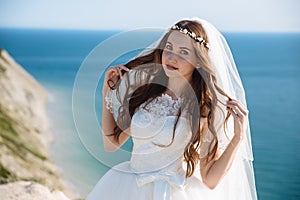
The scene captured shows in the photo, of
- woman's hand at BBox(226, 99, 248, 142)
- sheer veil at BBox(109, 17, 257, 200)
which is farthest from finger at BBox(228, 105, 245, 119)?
sheer veil at BBox(109, 17, 257, 200)

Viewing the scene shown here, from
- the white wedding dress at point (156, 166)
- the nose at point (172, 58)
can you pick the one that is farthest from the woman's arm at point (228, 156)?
the nose at point (172, 58)

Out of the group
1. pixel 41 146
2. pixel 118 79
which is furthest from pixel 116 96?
pixel 41 146

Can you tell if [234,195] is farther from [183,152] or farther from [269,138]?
[269,138]

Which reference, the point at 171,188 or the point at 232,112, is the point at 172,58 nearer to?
the point at 232,112

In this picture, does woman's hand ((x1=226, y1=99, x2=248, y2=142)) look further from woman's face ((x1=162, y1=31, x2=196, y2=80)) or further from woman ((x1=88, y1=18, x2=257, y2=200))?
woman's face ((x1=162, y1=31, x2=196, y2=80))

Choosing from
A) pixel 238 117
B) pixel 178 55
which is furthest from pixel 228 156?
pixel 178 55

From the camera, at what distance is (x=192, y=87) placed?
208 centimetres

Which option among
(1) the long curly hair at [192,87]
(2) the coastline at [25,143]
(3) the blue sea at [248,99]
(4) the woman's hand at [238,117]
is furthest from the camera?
(2) the coastline at [25,143]

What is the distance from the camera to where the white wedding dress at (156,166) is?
2066mm

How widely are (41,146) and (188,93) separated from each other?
8.00m

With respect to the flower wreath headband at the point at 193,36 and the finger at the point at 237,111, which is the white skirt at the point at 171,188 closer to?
the finger at the point at 237,111

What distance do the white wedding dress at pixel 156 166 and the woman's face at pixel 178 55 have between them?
12 cm

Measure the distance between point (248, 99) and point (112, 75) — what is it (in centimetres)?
1054

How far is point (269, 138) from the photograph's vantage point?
1042cm
